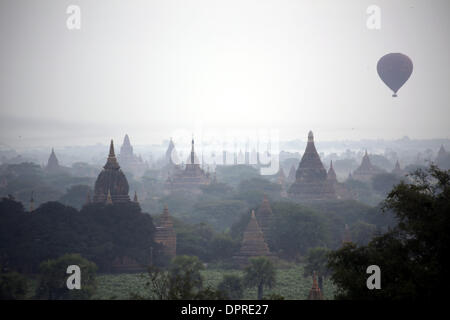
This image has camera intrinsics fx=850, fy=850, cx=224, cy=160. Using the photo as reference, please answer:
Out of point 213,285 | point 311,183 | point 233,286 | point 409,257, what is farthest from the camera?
point 311,183

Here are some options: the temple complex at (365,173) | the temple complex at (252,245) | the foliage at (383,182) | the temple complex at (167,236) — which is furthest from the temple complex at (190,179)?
the temple complex at (252,245)

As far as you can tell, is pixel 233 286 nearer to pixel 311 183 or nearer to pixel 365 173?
pixel 311 183

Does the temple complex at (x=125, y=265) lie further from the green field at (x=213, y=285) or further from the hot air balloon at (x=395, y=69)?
the hot air balloon at (x=395, y=69)

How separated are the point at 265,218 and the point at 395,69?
38.8 meters

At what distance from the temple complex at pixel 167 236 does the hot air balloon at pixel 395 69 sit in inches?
1774

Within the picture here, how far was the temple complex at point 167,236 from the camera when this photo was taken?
212 feet

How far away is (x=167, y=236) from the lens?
65.5m

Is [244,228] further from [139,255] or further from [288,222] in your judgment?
[139,255]

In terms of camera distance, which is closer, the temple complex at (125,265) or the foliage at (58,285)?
the foliage at (58,285)

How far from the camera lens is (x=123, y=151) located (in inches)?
7702

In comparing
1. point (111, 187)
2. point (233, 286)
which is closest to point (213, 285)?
point (233, 286)

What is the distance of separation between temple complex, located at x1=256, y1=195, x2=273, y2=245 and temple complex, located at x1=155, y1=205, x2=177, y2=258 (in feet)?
25.7

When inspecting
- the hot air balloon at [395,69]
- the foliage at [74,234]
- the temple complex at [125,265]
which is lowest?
the temple complex at [125,265]
